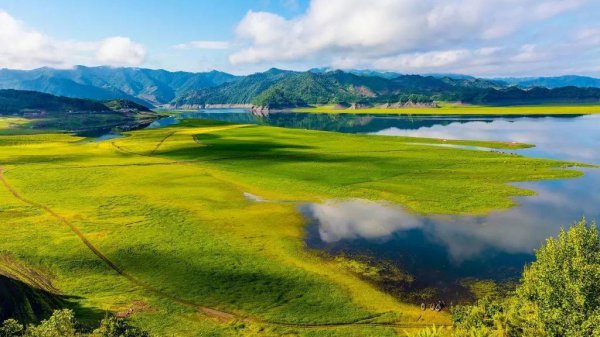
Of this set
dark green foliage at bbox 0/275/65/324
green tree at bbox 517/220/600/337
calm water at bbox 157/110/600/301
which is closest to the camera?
green tree at bbox 517/220/600/337

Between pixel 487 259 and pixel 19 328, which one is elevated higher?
pixel 19 328

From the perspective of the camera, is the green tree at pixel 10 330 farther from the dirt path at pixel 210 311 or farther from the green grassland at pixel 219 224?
the dirt path at pixel 210 311

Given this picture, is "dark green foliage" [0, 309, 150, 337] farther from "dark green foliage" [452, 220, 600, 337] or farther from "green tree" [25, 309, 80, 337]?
"dark green foliage" [452, 220, 600, 337]

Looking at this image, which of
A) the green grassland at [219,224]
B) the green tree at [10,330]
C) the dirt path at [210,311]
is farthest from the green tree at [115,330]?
the dirt path at [210,311]

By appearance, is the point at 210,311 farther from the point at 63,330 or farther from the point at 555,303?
the point at 555,303

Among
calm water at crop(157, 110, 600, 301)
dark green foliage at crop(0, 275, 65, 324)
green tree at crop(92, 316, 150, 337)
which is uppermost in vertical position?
green tree at crop(92, 316, 150, 337)

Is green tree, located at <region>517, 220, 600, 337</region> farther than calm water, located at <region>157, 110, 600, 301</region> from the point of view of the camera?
No

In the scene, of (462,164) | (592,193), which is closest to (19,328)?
(592,193)

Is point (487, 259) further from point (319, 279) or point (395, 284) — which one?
point (319, 279)

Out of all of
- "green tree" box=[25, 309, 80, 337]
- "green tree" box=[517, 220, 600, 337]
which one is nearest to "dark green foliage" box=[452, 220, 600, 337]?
"green tree" box=[517, 220, 600, 337]
